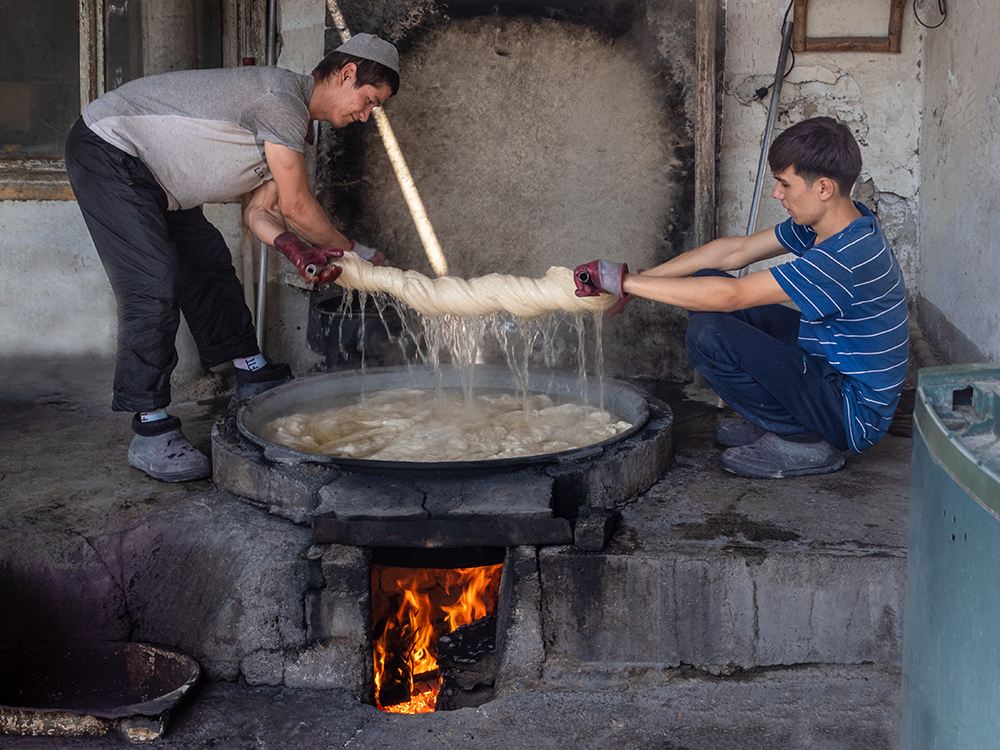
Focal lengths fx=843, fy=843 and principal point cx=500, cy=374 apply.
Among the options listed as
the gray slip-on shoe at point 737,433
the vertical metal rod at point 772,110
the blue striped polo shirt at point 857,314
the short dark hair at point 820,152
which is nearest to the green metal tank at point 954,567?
the blue striped polo shirt at point 857,314

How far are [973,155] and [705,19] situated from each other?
65.1 inches

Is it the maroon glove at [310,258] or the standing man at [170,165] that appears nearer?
the standing man at [170,165]

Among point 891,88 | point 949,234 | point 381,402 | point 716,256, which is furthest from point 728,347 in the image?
point 891,88

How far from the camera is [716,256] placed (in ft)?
11.7

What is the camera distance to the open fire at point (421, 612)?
2.98 metres

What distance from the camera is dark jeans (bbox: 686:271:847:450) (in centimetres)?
320

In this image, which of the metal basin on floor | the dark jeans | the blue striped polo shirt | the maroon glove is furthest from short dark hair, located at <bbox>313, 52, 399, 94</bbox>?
the metal basin on floor

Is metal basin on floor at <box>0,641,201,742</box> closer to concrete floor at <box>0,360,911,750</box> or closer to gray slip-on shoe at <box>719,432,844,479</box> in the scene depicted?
concrete floor at <box>0,360,911,750</box>

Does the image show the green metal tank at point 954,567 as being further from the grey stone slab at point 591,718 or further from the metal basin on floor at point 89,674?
the metal basin on floor at point 89,674

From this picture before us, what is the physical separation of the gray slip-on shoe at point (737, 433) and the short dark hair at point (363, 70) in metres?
2.06

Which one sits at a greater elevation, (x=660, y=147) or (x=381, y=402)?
(x=660, y=147)

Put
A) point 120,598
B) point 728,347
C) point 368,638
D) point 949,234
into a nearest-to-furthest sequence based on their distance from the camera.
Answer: point 368,638 → point 120,598 → point 728,347 → point 949,234

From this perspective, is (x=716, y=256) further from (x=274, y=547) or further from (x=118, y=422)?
(x=118, y=422)

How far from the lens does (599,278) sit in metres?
3.01
